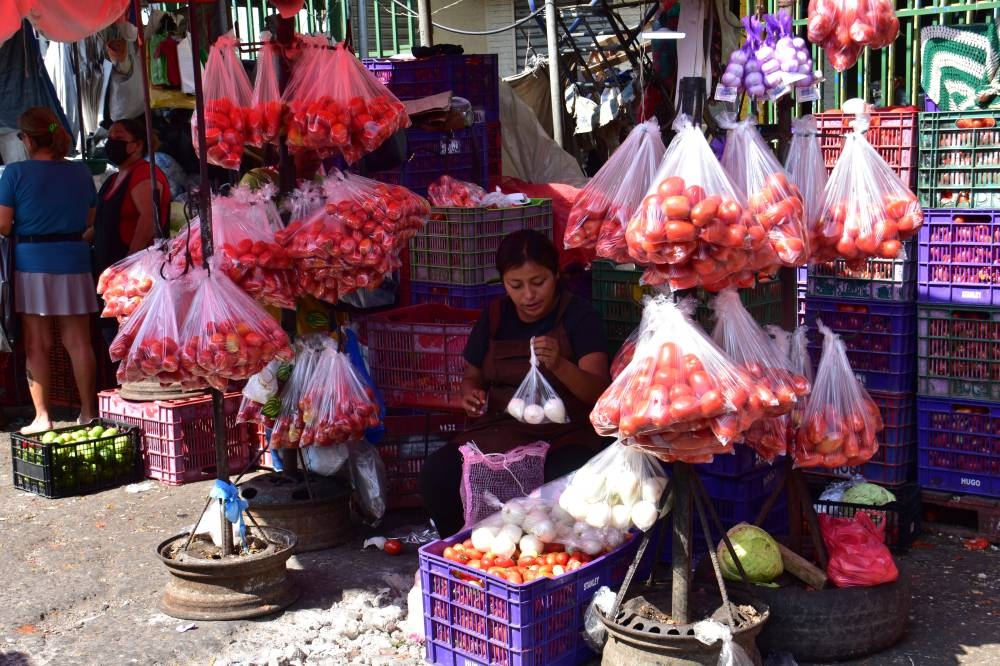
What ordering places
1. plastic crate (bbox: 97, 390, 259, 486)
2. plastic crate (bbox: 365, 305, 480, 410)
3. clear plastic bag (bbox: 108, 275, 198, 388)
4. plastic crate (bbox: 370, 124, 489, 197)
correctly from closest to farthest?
clear plastic bag (bbox: 108, 275, 198, 388)
plastic crate (bbox: 365, 305, 480, 410)
plastic crate (bbox: 97, 390, 259, 486)
plastic crate (bbox: 370, 124, 489, 197)

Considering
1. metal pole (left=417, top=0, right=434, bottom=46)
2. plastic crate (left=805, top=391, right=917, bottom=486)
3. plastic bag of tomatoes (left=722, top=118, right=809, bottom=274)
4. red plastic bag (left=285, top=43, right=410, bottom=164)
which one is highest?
metal pole (left=417, top=0, right=434, bottom=46)

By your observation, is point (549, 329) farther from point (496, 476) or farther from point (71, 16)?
point (71, 16)

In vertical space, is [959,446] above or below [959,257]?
below

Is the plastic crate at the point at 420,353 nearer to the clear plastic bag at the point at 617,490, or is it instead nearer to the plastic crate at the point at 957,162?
the clear plastic bag at the point at 617,490

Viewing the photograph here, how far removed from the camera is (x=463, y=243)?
5559 mm

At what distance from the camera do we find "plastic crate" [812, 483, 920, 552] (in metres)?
4.78

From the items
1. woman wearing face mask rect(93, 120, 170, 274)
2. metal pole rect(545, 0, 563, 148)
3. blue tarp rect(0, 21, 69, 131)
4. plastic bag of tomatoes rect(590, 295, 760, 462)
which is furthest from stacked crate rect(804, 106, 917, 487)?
blue tarp rect(0, 21, 69, 131)

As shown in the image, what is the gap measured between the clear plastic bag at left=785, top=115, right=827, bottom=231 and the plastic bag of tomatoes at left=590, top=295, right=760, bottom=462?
2.61 feet

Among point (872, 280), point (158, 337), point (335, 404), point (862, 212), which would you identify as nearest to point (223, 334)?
point (158, 337)

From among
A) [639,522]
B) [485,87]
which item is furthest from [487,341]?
[485,87]

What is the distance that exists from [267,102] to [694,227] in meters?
2.25

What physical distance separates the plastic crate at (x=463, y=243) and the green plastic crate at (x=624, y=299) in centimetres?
78

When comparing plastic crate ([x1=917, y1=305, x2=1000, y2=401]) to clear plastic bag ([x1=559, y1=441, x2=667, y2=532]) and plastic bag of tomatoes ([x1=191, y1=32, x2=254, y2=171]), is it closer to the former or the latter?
clear plastic bag ([x1=559, y1=441, x2=667, y2=532])

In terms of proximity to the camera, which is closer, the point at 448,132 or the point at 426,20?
the point at 448,132
